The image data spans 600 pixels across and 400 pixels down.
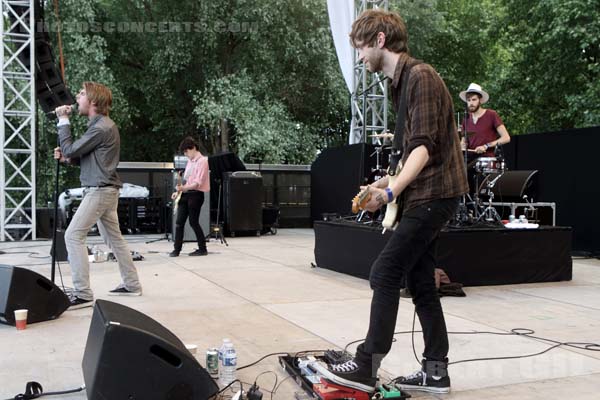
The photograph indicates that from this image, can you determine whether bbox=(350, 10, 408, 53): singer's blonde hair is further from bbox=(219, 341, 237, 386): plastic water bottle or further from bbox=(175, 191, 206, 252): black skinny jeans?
bbox=(175, 191, 206, 252): black skinny jeans

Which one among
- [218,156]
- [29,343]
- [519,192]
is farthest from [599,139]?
[29,343]

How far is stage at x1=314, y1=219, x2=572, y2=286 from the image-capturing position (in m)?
6.43

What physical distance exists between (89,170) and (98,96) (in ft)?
2.24

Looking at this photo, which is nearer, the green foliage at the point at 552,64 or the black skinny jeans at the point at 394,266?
the black skinny jeans at the point at 394,266

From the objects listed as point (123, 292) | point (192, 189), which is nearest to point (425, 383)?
point (123, 292)

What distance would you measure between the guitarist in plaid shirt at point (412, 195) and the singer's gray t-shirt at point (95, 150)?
120 inches

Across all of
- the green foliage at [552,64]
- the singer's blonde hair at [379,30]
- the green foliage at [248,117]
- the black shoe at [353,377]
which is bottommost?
the black shoe at [353,377]

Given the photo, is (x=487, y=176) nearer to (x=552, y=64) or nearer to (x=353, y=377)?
(x=353, y=377)

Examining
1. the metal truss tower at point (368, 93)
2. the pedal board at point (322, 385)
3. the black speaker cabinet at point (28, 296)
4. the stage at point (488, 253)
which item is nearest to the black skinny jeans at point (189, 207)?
the stage at point (488, 253)

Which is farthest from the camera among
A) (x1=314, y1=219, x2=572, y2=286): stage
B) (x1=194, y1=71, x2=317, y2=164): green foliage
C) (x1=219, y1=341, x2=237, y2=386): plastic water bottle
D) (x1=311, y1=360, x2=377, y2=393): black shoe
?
(x1=194, y1=71, x2=317, y2=164): green foliage

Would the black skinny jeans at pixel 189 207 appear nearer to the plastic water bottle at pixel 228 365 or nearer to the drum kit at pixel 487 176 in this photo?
the drum kit at pixel 487 176

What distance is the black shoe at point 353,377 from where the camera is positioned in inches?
110

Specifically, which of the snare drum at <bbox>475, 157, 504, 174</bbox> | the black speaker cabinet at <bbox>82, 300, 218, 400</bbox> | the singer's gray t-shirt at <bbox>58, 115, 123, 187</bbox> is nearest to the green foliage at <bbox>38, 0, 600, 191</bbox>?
the snare drum at <bbox>475, 157, 504, 174</bbox>

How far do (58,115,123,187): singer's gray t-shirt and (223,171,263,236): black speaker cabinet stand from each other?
8.44m
